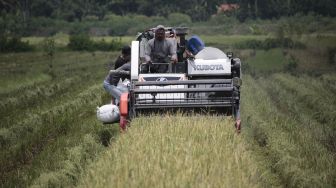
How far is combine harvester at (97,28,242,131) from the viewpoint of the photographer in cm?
1157

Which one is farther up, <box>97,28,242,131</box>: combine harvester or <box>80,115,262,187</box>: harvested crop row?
<box>97,28,242,131</box>: combine harvester

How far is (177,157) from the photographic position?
27.4 feet

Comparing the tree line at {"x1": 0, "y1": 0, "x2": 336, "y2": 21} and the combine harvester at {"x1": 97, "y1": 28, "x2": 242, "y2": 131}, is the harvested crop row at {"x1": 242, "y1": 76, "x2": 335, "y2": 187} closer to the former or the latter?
the combine harvester at {"x1": 97, "y1": 28, "x2": 242, "y2": 131}

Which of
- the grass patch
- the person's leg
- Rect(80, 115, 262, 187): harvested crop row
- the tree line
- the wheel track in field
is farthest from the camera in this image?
the tree line

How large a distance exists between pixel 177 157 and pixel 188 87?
4.00 m

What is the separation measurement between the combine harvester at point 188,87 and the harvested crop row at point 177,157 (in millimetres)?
723

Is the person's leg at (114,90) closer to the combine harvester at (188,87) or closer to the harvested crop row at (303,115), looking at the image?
the combine harvester at (188,87)

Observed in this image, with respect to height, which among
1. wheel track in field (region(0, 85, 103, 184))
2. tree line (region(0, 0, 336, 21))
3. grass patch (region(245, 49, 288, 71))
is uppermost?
wheel track in field (region(0, 85, 103, 184))

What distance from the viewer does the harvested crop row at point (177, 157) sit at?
7.37 meters

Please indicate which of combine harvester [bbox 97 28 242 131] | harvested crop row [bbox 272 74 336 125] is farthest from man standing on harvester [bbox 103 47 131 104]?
harvested crop row [bbox 272 74 336 125]

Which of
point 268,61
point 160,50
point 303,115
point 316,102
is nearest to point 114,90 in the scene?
point 160,50

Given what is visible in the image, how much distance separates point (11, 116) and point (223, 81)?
703 cm

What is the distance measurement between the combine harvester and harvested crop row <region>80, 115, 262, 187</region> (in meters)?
0.72

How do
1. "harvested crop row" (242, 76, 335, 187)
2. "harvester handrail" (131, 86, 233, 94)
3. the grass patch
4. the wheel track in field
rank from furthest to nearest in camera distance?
the grass patch < "harvester handrail" (131, 86, 233, 94) < the wheel track in field < "harvested crop row" (242, 76, 335, 187)
